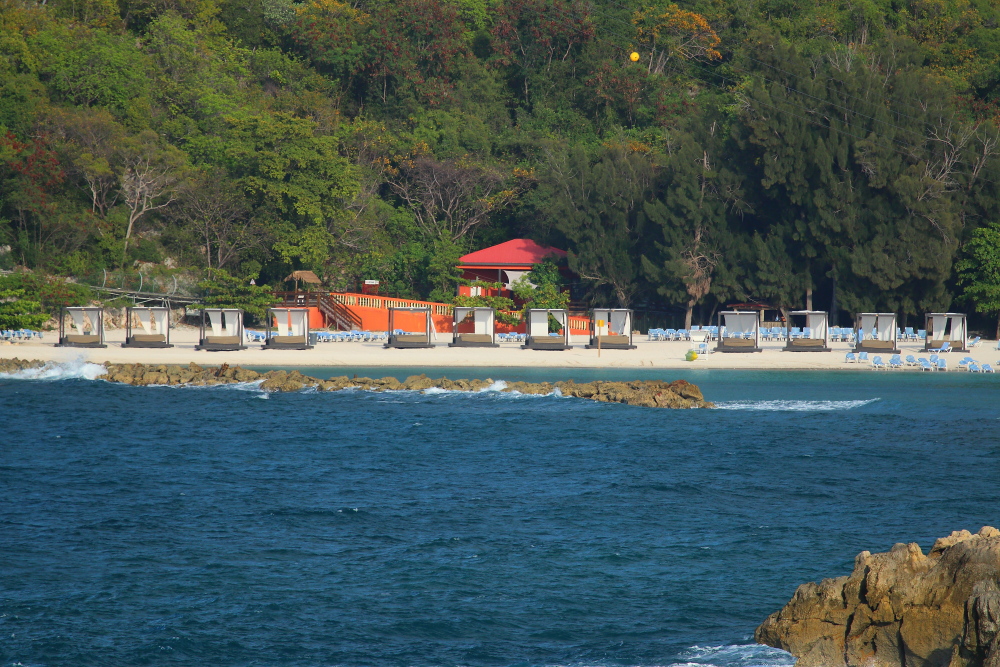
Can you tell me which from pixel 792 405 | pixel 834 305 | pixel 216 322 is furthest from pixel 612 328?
pixel 216 322

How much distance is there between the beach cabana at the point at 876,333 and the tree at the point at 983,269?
4321 millimetres

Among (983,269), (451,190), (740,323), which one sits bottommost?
(740,323)

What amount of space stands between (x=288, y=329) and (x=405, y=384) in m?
8.84

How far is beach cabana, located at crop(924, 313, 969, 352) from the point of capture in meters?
34.1

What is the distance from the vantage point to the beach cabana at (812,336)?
3381 cm

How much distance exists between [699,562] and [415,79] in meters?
40.3

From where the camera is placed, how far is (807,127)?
38.7 metres

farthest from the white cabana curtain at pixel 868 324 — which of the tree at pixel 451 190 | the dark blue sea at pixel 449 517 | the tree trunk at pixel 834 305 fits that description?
the tree at pixel 451 190

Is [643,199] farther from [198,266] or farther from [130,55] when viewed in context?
[130,55]

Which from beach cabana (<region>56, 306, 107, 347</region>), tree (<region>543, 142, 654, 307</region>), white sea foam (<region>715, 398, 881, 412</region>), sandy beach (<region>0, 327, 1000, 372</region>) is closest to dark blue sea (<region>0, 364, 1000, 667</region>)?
white sea foam (<region>715, 398, 881, 412</region>)

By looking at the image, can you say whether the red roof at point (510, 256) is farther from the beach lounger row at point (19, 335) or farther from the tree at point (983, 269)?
the beach lounger row at point (19, 335)

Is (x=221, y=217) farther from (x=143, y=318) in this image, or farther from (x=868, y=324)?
(x=868, y=324)

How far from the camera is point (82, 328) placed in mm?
35250

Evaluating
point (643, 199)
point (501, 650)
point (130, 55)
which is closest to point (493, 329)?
point (643, 199)
